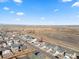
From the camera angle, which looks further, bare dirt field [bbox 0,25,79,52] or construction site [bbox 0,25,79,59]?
bare dirt field [bbox 0,25,79,52]

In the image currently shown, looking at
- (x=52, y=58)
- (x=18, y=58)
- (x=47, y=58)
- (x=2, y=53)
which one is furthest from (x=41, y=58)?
(x=2, y=53)

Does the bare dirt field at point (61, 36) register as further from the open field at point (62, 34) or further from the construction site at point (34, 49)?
the construction site at point (34, 49)

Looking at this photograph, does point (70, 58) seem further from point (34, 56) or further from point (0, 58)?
point (0, 58)

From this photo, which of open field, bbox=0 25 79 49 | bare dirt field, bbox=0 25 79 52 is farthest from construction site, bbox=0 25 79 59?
open field, bbox=0 25 79 49

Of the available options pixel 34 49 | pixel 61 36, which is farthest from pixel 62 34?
pixel 34 49

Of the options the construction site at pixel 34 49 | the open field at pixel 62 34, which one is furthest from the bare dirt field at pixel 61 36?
the construction site at pixel 34 49

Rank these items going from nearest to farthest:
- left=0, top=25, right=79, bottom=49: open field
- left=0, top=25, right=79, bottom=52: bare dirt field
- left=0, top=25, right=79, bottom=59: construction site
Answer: left=0, top=25, right=79, bottom=59: construction site < left=0, top=25, right=79, bottom=52: bare dirt field < left=0, top=25, right=79, bottom=49: open field

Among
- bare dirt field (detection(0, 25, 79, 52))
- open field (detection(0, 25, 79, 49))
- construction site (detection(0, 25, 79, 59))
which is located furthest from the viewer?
open field (detection(0, 25, 79, 49))

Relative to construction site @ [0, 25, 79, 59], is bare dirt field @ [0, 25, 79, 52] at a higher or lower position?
lower

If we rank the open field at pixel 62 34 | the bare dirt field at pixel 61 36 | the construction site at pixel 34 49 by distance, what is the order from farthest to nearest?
1. the open field at pixel 62 34
2. the bare dirt field at pixel 61 36
3. the construction site at pixel 34 49

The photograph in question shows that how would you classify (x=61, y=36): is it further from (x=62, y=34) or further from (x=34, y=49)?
(x=34, y=49)

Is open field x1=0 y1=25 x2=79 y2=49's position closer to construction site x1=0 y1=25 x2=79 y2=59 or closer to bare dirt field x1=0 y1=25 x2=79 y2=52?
bare dirt field x1=0 y1=25 x2=79 y2=52
